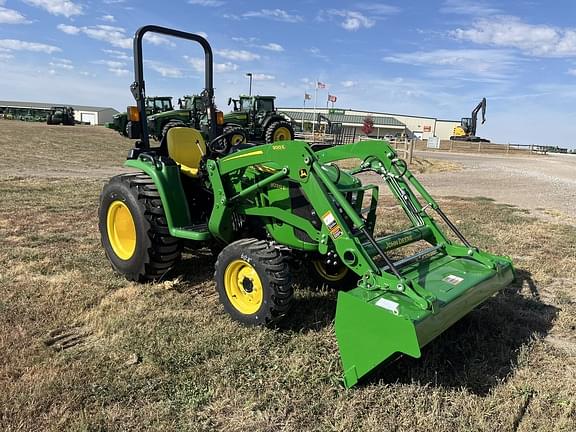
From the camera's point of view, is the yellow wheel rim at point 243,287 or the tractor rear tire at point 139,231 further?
the tractor rear tire at point 139,231

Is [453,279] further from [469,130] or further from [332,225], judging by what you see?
[469,130]

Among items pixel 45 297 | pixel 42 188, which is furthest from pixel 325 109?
pixel 45 297

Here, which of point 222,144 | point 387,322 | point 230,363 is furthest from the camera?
point 222,144

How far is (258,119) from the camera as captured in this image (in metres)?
22.2

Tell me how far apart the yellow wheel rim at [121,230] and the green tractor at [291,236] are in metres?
0.01

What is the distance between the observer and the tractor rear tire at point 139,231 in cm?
452

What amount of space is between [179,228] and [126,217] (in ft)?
2.70

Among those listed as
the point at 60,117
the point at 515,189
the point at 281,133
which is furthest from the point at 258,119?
the point at 60,117

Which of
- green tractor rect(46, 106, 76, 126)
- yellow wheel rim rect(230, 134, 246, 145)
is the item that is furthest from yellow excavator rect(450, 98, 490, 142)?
yellow wheel rim rect(230, 134, 246, 145)

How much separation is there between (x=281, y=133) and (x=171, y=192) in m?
17.2

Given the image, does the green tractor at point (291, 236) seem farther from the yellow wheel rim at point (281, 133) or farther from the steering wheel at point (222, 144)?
the yellow wheel rim at point (281, 133)

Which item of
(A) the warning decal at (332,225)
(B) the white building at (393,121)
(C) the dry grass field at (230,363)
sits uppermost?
(B) the white building at (393,121)

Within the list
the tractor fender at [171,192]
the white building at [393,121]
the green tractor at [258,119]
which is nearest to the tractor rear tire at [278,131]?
the green tractor at [258,119]

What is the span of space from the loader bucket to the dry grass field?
239 mm
